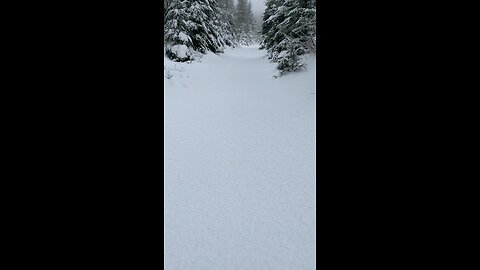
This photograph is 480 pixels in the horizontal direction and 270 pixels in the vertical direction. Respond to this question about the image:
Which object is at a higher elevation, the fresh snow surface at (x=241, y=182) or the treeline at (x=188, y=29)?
the treeline at (x=188, y=29)

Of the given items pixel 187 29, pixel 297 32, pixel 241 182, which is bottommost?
pixel 241 182

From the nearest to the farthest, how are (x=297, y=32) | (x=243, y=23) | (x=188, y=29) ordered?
(x=297, y=32) < (x=188, y=29) < (x=243, y=23)

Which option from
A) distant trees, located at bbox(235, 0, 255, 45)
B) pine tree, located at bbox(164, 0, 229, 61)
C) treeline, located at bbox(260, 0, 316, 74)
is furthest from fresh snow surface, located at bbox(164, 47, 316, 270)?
distant trees, located at bbox(235, 0, 255, 45)

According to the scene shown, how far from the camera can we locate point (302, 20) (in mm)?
13531

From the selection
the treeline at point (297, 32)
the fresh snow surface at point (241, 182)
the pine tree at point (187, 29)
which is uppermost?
the pine tree at point (187, 29)

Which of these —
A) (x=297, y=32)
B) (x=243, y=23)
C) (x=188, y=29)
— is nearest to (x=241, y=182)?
(x=297, y=32)

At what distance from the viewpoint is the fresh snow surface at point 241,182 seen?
13.5 ft

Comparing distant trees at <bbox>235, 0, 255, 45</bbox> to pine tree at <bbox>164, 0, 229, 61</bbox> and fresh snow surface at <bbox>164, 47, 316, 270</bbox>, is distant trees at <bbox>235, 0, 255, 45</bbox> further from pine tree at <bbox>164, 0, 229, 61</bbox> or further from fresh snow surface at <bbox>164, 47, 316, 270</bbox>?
fresh snow surface at <bbox>164, 47, 316, 270</bbox>

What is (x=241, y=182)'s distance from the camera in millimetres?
6070

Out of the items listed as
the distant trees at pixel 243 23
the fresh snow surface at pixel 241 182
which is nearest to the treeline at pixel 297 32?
the fresh snow surface at pixel 241 182

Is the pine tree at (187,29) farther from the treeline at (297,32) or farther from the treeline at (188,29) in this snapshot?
the treeline at (297,32)

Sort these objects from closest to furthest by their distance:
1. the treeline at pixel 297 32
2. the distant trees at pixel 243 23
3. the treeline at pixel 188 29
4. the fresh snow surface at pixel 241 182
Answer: the fresh snow surface at pixel 241 182
the treeline at pixel 297 32
the treeline at pixel 188 29
the distant trees at pixel 243 23

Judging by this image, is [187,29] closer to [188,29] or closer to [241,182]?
[188,29]

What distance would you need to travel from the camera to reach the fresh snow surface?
4.11m
